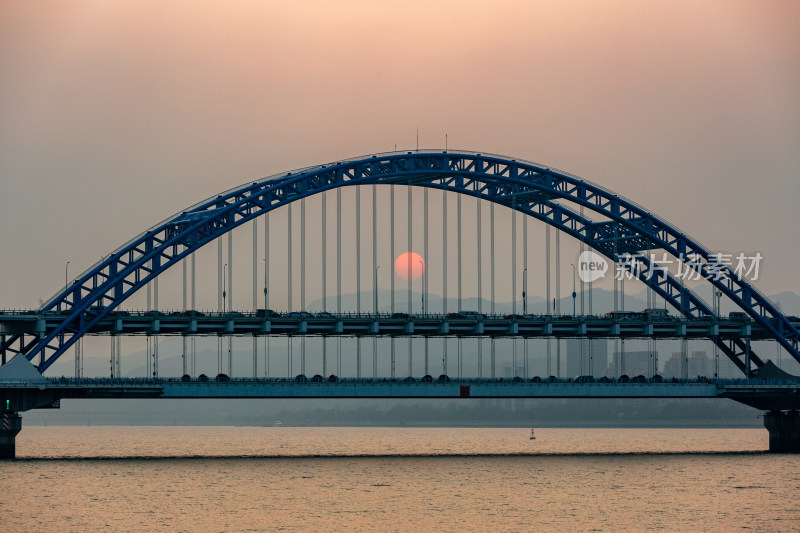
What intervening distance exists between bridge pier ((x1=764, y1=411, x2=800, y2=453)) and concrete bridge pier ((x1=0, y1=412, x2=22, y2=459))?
7458 cm

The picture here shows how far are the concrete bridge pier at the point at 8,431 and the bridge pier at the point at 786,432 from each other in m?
74.6

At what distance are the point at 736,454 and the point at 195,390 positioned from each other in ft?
184

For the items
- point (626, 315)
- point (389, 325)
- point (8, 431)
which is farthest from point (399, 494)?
point (626, 315)

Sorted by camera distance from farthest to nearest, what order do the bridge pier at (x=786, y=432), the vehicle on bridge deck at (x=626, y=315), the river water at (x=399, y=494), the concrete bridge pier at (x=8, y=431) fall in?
the vehicle on bridge deck at (x=626, y=315)
the bridge pier at (x=786, y=432)
the concrete bridge pier at (x=8, y=431)
the river water at (x=399, y=494)

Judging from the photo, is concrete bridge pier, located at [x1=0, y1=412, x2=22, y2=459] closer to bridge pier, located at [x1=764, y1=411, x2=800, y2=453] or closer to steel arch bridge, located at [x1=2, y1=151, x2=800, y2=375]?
steel arch bridge, located at [x1=2, y1=151, x2=800, y2=375]

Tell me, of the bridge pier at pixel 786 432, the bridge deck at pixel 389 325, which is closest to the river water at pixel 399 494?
the bridge pier at pixel 786 432

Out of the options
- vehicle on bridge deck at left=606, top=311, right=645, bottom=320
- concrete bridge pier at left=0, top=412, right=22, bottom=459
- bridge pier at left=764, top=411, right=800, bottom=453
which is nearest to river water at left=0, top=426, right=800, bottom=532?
concrete bridge pier at left=0, top=412, right=22, bottom=459

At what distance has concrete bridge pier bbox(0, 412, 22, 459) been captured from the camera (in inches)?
4360

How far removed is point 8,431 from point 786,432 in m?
76.0

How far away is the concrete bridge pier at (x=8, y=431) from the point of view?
11075 centimetres

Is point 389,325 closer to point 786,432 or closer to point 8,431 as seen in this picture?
point 8,431

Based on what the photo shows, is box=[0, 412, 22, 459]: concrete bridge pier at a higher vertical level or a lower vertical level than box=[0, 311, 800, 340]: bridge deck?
lower

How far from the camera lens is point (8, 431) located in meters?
112

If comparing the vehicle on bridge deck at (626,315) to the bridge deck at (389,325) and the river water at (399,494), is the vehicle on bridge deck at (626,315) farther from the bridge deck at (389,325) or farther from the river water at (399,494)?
the river water at (399,494)
